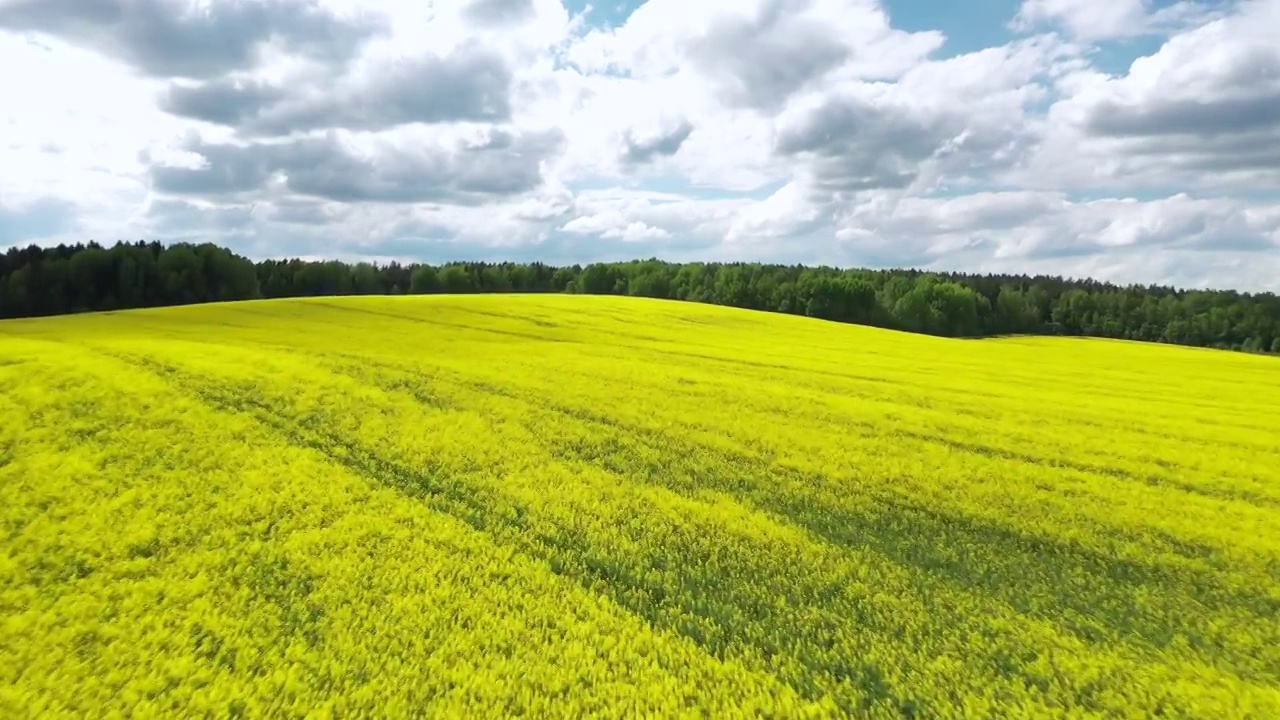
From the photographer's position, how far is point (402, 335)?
25641mm

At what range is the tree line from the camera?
7800cm

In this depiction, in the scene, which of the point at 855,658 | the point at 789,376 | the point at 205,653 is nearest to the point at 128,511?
the point at 205,653

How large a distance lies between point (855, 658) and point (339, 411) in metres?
10.5

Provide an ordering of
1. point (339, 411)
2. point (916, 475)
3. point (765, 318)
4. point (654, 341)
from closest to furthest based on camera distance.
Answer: point (916, 475)
point (339, 411)
point (654, 341)
point (765, 318)

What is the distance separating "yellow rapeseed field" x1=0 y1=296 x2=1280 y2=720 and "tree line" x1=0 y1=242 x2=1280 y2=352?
64.5 meters

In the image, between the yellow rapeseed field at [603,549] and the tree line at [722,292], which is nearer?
the yellow rapeseed field at [603,549]

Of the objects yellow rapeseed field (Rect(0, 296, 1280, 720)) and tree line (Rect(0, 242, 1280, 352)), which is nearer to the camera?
yellow rapeseed field (Rect(0, 296, 1280, 720))

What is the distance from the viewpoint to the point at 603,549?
362 inches

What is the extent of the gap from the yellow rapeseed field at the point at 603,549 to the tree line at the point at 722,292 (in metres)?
64.5

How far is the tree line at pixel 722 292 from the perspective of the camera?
78000 millimetres

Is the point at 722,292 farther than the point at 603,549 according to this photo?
Yes

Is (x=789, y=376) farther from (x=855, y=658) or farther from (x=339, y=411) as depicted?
(x=855, y=658)

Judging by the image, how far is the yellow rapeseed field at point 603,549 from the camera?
679 centimetres

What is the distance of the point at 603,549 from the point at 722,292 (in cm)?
8367
